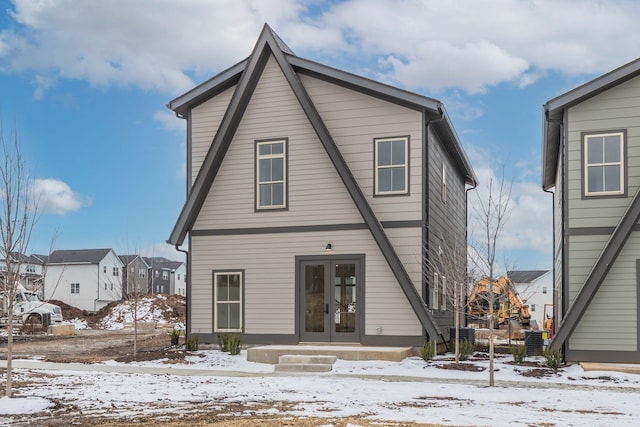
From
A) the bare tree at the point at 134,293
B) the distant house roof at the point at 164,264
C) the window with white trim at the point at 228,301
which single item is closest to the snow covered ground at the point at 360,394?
the window with white trim at the point at 228,301

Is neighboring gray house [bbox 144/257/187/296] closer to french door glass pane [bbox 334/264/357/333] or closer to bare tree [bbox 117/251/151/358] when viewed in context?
bare tree [bbox 117/251/151/358]

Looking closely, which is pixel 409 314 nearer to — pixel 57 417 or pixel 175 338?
pixel 175 338

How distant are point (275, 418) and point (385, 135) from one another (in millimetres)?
10499

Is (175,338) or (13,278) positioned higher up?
(13,278)

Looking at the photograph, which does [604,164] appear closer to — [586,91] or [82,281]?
[586,91]

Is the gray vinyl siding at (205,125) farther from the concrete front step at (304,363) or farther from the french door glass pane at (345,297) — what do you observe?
the concrete front step at (304,363)

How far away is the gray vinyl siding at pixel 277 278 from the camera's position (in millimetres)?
18125

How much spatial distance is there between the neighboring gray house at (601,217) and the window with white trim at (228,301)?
8.45m

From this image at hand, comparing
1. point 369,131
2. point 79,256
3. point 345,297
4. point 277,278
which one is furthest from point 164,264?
point 369,131

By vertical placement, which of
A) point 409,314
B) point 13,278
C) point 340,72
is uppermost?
point 340,72

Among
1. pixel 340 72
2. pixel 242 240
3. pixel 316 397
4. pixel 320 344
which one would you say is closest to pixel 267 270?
pixel 242 240

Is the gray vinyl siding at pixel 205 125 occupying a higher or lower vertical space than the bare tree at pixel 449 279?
higher

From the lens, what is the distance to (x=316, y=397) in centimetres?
1159

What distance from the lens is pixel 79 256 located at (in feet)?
216
